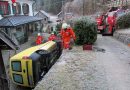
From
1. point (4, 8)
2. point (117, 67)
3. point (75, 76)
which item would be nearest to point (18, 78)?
point (75, 76)

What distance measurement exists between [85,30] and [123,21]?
6620 millimetres

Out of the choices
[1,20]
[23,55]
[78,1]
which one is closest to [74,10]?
[78,1]

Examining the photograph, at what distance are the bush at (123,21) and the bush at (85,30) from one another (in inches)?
236

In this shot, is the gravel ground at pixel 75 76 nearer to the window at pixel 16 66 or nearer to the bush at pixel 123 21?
the window at pixel 16 66

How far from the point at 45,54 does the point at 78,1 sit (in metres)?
39.7

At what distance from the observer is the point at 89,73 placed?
9992 millimetres

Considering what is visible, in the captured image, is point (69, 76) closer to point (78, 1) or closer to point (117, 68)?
point (117, 68)

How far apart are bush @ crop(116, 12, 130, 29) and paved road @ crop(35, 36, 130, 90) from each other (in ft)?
25.1

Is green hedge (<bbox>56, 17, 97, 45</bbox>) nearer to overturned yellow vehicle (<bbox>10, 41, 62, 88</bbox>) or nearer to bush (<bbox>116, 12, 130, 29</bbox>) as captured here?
overturned yellow vehicle (<bbox>10, 41, 62, 88</bbox>)

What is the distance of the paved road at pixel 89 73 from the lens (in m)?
8.68

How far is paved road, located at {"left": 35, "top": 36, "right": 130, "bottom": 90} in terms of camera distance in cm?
868

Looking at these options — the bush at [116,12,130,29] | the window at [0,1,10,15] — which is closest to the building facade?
the window at [0,1,10,15]

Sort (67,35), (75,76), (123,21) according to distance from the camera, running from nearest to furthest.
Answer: (75,76) → (67,35) → (123,21)

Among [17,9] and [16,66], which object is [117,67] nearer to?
[16,66]
